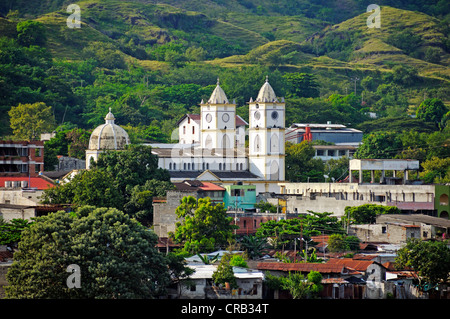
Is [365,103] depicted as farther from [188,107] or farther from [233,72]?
[188,107]

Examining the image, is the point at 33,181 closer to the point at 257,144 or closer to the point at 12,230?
the point at 12,230

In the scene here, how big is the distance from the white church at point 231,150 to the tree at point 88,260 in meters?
33.0

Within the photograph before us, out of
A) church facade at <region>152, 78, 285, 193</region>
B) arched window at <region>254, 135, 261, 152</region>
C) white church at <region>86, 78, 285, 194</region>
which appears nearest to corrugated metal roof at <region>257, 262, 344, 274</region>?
white church at <region>86, 78, 285, 194</region>

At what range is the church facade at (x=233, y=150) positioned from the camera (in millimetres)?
79188

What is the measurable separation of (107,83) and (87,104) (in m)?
13.9

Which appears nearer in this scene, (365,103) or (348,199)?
(348,199)

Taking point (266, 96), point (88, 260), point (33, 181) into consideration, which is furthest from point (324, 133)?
point (88, 260)

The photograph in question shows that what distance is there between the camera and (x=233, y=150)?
3226 inches

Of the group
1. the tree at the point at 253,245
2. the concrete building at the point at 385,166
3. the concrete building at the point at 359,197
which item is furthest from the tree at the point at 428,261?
the concrete building at the point at 385,166

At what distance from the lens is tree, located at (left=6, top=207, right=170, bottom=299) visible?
39.9 metres

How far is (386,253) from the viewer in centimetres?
5228

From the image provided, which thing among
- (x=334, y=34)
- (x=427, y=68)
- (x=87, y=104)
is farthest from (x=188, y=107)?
(x=334, y=34)

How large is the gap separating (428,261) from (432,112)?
76.4 metres

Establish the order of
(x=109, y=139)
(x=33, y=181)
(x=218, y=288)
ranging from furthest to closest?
1. (x=109, y=139)
2. (x=33, y=181)
3. (x=218, y=288)
